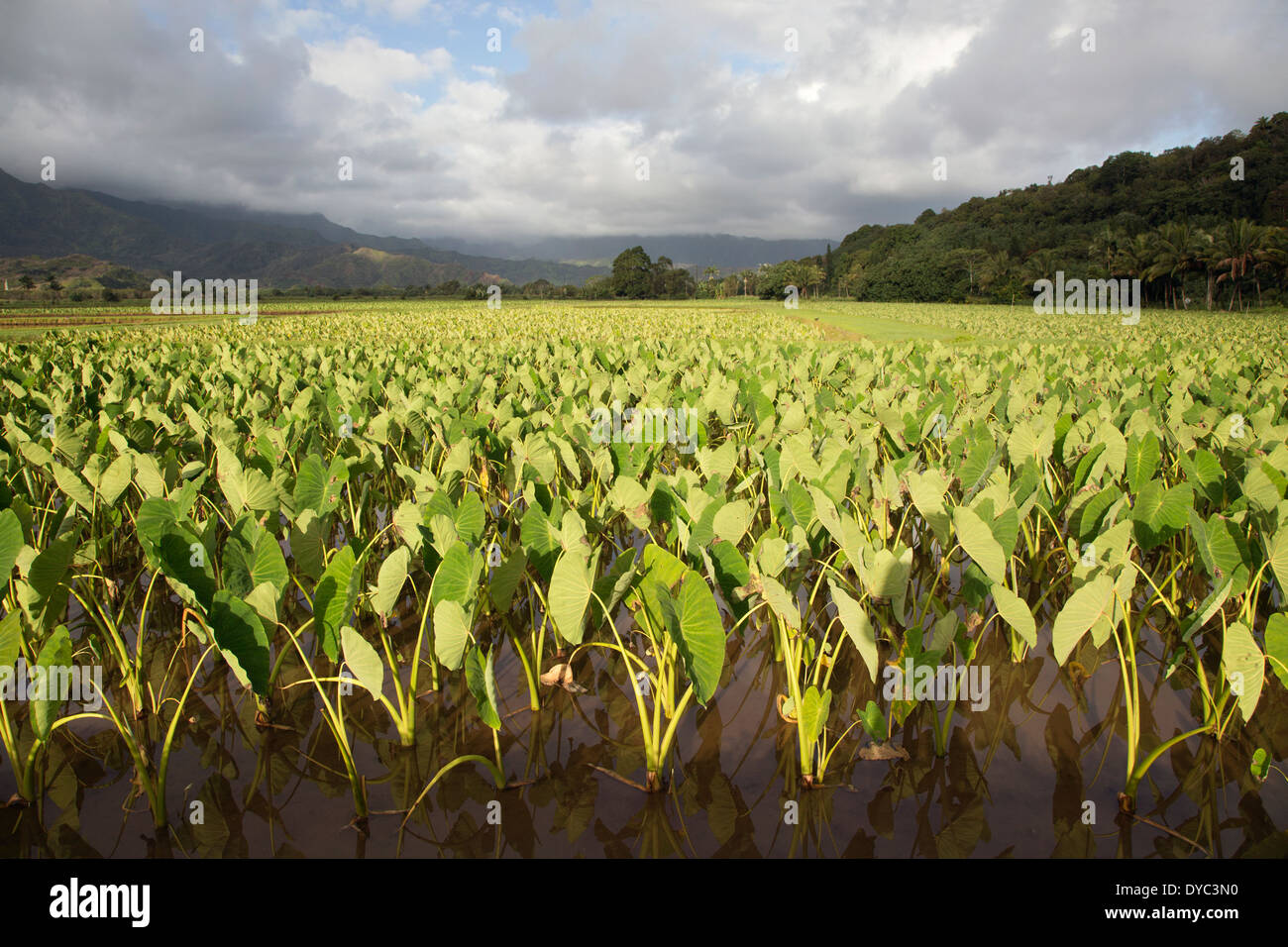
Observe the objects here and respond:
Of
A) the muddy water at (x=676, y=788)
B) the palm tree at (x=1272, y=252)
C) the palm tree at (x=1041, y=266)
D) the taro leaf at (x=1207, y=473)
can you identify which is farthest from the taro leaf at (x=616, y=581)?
the palm tree at (x=1041, y=266)

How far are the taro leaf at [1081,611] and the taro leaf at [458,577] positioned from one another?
5.49ft

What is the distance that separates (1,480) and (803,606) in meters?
3.84

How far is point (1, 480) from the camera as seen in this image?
3.18m

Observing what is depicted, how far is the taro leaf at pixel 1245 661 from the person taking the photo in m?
1.82

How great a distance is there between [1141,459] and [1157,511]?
0.72 meters

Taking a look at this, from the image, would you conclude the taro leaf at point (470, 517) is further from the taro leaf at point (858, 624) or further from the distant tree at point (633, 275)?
the distant tree at point (633, 275)

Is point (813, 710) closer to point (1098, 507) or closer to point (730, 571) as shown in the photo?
point (730, 571)

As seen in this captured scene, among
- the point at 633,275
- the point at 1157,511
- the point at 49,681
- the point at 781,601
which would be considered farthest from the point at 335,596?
the point at 633,275

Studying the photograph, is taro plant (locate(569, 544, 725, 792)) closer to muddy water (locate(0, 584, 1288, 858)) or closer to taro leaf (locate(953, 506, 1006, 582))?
muddy water (locate(0, 584, 1288, 858))

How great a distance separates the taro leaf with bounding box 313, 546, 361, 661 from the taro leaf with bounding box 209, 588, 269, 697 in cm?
19

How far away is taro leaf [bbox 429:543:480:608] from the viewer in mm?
2021
